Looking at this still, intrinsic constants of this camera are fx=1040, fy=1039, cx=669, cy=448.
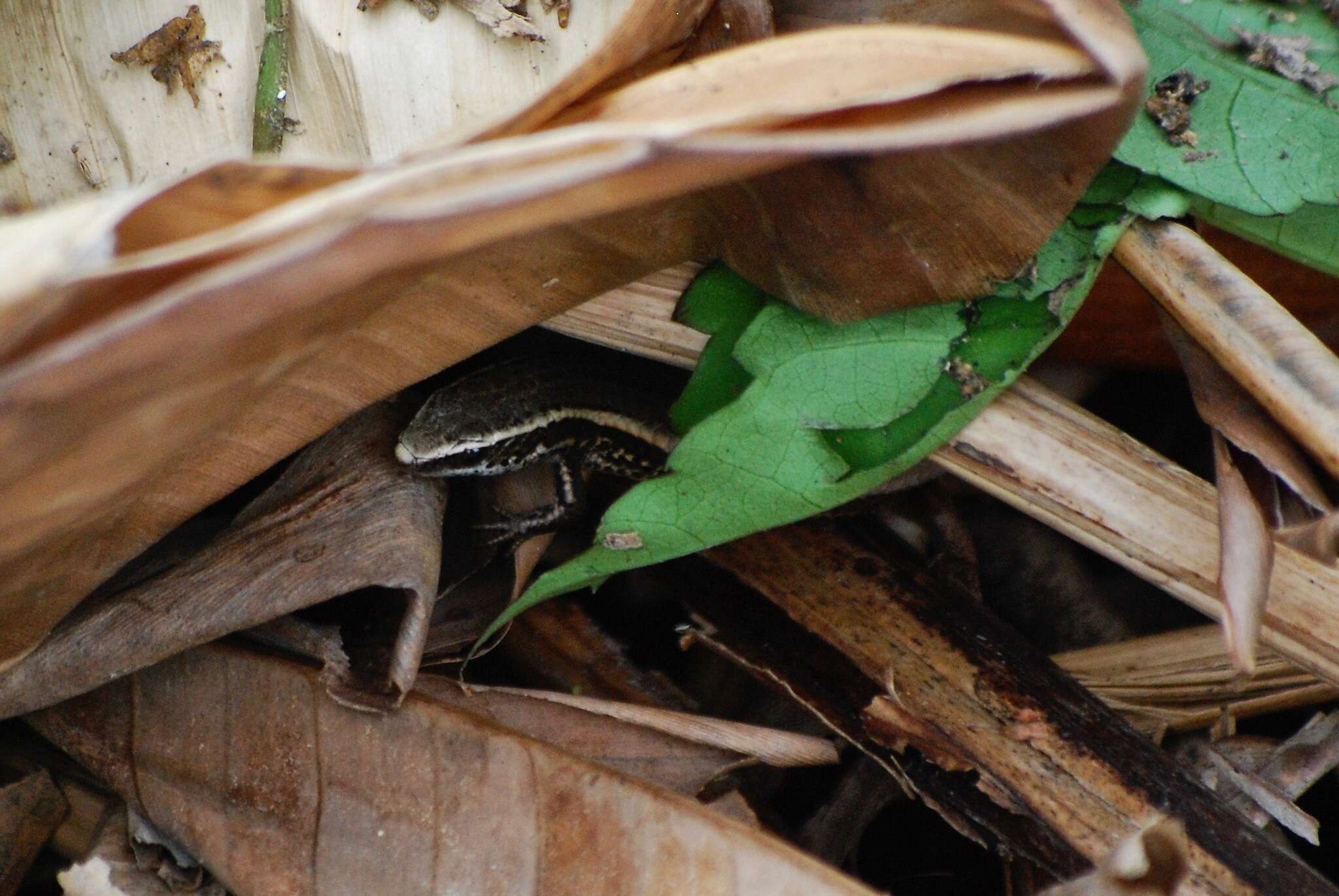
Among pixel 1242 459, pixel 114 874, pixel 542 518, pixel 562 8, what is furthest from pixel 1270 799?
pixel 114 874

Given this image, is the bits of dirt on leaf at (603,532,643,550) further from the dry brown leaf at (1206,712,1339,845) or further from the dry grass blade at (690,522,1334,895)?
the dry brown leaf at (1206,712,1339,845)

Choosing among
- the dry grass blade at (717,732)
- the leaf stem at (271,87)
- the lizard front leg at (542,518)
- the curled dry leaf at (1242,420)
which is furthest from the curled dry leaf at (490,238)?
the dry grass blade at (717,732)

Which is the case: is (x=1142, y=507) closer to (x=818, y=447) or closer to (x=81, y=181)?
(x=818, y=447)

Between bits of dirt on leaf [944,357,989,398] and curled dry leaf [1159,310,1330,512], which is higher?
bits of dirt on leaf [944,357,989,398]

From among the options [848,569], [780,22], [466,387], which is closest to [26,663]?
[466,387]

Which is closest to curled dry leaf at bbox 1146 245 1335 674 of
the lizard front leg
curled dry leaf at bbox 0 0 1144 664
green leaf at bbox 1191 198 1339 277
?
green leaf at bbox 1191 198 1339 277

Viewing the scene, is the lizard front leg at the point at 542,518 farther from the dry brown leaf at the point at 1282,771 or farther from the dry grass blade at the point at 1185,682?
the dry brown leaf at the point at 1282,771

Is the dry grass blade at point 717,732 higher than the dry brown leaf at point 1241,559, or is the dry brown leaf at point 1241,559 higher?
the dry brown leaf at point 1241,559

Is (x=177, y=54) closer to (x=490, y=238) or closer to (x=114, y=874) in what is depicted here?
(x=490, y=238)
